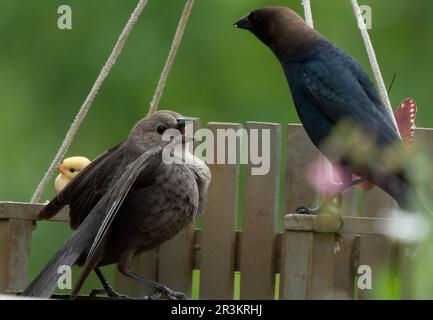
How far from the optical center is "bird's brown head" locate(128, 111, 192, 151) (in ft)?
10.1

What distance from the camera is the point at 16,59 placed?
5.77 metres

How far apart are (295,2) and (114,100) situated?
40.9 inches

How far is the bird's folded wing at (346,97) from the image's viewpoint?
9.26ft

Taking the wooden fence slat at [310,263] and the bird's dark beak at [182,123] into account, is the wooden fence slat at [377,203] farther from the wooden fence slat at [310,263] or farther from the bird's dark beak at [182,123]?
the bird's dark beak at [182,123]

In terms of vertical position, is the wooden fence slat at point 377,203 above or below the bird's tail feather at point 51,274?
above

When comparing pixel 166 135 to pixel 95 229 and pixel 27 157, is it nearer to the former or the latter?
pixel 95 229

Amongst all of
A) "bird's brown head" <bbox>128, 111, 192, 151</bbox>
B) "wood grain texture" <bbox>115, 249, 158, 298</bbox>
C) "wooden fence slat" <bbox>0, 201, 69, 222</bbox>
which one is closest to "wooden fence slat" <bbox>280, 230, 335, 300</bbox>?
"bird's brown head" <bbox>128, 111, 192, 151</bbox>

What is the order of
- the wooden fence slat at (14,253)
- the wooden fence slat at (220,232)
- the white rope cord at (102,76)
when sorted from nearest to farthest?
the white rope cord at (102,76)
the wooden fence slat at (220,232)
the wooden fence slat at (14,253)

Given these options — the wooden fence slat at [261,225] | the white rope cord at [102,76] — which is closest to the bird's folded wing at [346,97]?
the wooden fence slat at [261,225]

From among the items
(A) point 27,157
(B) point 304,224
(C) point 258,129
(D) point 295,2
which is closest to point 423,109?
(D) point 295,2

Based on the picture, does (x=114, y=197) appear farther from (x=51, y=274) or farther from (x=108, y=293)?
(x=108, y=293)

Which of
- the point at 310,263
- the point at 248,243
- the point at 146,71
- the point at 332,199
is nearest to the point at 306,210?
the point at 332,199

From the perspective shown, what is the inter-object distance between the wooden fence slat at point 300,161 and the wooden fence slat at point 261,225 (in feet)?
0.12

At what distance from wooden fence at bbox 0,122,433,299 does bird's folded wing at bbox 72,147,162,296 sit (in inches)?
12.8
